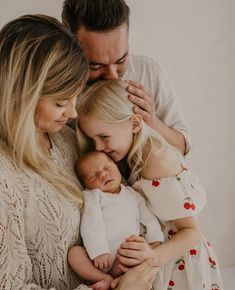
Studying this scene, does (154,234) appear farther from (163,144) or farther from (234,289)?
(234,289)

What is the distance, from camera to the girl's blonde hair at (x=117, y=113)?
64.4 inches

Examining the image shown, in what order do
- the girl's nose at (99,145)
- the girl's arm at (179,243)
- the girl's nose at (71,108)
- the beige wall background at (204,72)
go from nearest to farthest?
1. the girl's nose at (71,108)
2. the girl's arm at (179,243)
3. the girl's nose at (99,145)
4. the beige wall background at (204,72)

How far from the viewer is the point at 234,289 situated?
2.83 metres

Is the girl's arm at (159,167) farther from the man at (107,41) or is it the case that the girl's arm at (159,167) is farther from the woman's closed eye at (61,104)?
the woman's closed eye at (61,104)

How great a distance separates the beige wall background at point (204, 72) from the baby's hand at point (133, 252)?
1.09 metres

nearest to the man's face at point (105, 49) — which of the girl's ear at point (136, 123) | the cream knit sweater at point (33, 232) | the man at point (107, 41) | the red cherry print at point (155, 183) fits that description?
the man at point (107, 41)

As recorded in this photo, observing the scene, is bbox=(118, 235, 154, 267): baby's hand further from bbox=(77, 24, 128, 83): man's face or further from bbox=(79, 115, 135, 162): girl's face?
bbox=(77, 24, 128, 83): man's face

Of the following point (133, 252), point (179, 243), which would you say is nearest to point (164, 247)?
point (179, 243)

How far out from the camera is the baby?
1.46 metres

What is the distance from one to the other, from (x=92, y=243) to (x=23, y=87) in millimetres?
492

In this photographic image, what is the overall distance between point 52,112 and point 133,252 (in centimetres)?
47

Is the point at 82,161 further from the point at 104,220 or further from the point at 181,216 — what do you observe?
the point at 181,216

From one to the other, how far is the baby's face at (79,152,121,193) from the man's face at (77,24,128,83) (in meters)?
0.32

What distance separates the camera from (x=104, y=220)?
1542 millimetres
